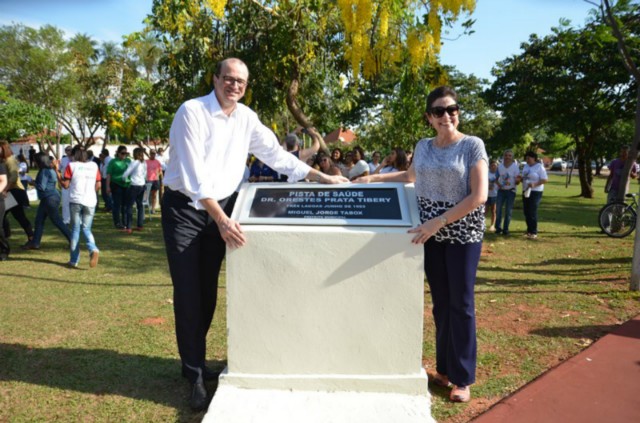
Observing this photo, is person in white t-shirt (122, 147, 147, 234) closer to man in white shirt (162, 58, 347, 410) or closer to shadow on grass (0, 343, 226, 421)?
shadow on grass (0, 343, 226, 421)

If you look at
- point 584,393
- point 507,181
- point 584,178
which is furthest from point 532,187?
point 584,178

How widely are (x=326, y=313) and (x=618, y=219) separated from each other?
31.9 feet

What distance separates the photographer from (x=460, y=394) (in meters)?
3.38

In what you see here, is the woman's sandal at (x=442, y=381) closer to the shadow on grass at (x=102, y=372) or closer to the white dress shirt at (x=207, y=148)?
the shadow on grass at (x=102, y=372)

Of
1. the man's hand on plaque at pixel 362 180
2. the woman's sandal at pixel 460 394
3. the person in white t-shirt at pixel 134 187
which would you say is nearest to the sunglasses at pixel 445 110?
the man's hand on plaque at pixel 362 180

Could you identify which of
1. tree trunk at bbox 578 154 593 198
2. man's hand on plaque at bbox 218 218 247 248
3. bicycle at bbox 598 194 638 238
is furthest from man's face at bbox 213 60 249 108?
tree trunk at bbox 578 154 593 198

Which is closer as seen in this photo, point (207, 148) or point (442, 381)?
point (207, 148)

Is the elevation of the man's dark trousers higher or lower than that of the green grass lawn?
higher

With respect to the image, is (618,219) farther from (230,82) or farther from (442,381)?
(230,82)

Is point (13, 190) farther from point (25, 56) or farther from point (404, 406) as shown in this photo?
point (25, 56)

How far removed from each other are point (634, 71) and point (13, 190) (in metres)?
10.3

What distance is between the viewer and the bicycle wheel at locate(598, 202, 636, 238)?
34.7 ft

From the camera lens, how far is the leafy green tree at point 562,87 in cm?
1873

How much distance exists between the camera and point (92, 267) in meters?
7.50
